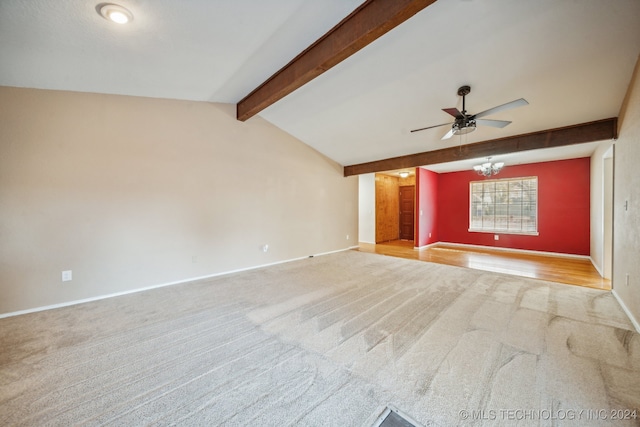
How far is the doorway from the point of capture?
9.04 metres

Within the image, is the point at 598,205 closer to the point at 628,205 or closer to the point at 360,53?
the point at 628,205

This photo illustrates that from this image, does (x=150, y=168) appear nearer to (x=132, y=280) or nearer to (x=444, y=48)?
(x=132, y=280)

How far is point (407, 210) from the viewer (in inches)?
362

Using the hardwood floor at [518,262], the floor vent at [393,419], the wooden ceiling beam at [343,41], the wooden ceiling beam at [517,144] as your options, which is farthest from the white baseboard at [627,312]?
the wooden ceiling beam at [343,41]

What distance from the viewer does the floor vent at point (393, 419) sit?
1363 mm

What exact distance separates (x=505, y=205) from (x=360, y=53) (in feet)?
21.3

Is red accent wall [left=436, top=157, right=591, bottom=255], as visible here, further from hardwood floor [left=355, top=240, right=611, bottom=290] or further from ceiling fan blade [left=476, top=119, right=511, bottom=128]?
ceiling fan blade [left=476, top=119, right=511, bottom=128]

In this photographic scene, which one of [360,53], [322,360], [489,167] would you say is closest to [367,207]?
[489,167]

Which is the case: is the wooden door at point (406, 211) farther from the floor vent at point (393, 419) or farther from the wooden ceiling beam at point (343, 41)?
A: the floor vent at point (393, 419)

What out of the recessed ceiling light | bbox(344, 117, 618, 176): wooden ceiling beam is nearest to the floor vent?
the recessed ceiling light

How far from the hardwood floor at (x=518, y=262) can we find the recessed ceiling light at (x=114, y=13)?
6.05 meters

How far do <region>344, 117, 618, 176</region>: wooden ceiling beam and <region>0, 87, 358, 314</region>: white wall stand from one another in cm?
285

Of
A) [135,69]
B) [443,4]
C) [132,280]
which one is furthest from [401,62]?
[132,280]

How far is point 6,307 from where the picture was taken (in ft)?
9.18
